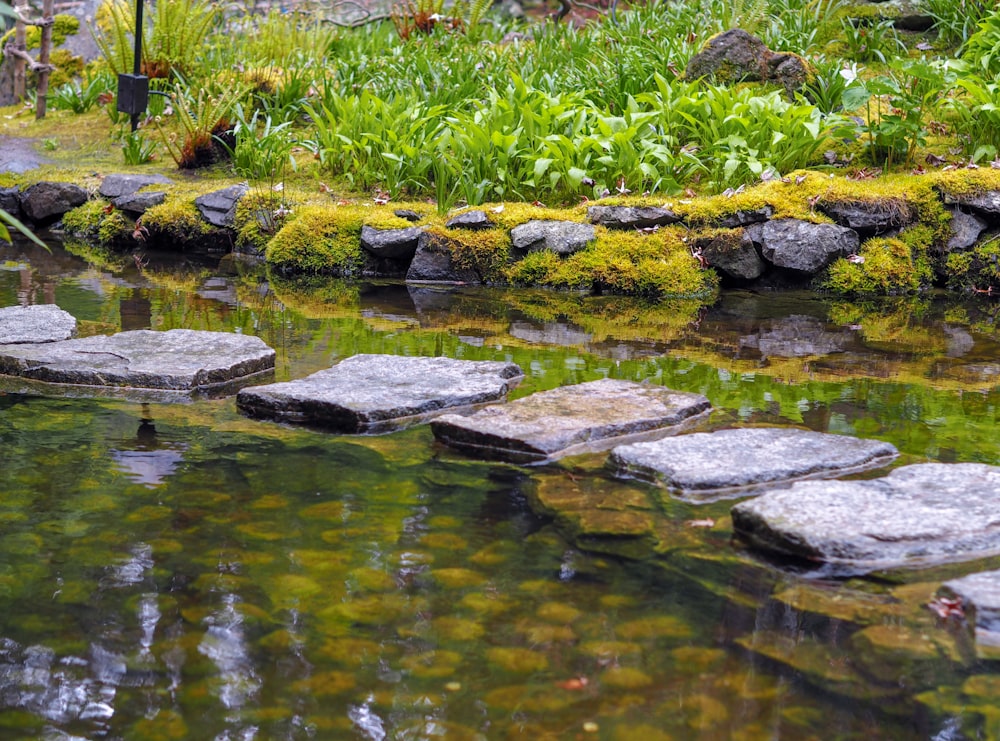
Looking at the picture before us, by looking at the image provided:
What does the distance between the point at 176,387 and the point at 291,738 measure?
236cm

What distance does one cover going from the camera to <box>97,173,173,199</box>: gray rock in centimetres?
840

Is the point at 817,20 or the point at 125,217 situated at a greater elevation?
the point at 817,20

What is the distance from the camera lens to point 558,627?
2236mm

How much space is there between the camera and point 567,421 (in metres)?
3.49

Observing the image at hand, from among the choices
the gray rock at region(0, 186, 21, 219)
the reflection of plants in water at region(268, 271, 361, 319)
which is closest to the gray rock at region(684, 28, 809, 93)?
the reflection of plants in water at region(268, 271, 361, 319)

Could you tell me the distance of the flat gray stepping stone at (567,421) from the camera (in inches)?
131

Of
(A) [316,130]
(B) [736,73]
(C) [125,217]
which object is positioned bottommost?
(C) [125,217]

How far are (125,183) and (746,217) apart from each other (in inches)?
197

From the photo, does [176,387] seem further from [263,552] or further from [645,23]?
[645,23]

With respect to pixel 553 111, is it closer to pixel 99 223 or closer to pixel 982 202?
pixel 982 202

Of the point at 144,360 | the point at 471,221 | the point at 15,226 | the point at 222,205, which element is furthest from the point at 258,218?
the point at 15,226

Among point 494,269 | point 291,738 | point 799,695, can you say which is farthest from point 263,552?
point 494,269

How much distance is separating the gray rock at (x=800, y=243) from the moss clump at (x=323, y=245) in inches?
107

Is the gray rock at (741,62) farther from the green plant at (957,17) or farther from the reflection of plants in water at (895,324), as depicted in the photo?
the reflection of plants in water at (895,324)
